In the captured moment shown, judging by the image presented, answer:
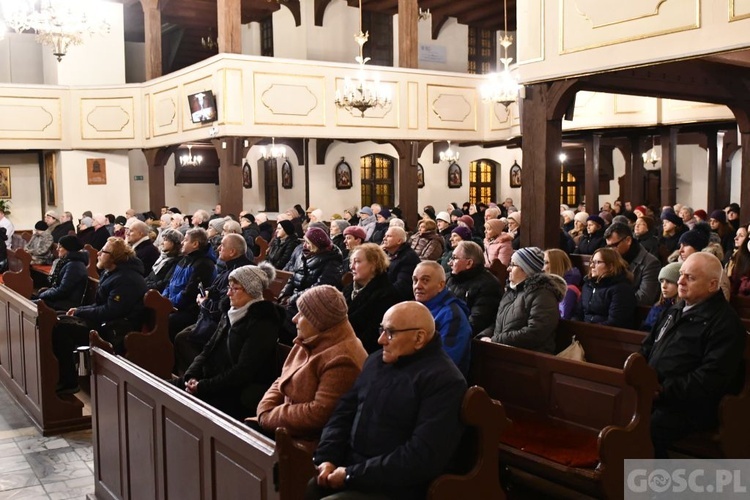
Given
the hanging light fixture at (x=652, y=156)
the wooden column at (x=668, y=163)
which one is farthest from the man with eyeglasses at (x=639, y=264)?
the hanging light fixture at (x=652, y=156)

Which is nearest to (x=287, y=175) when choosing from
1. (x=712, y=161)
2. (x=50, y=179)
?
(x=50, y=179)

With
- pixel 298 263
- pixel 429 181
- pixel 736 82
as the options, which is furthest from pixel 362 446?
pixel 429 181

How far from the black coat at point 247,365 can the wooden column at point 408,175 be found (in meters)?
→ 11.2

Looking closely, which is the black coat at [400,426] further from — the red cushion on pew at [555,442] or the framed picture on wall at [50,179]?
the framed picture on wall at [50,179]

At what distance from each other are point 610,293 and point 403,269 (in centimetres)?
166

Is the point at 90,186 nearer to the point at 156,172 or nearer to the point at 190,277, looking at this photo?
the point at 156,172

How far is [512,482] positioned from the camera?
430 centimetres

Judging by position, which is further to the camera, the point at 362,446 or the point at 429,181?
the point at 429,181

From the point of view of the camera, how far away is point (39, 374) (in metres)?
6.05

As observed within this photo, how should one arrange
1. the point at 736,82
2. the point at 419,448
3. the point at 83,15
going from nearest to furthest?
the point at 419,448, the point at 736,82, the point at 83,15

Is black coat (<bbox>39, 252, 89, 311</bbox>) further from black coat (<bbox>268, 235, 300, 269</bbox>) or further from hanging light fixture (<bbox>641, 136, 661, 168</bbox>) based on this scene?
hanging light fixture (<bbox>641, 136, 661, 168</bbox>)

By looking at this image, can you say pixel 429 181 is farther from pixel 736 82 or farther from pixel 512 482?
pixel 512 482

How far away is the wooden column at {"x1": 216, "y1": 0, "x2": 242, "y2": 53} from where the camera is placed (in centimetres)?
1336

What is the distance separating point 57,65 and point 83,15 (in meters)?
7.41
